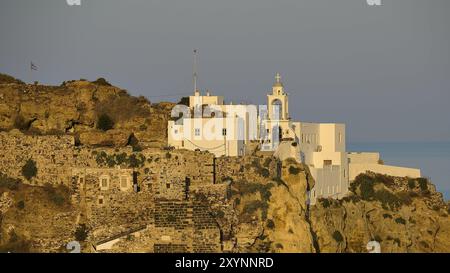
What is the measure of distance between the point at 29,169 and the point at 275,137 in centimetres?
1596

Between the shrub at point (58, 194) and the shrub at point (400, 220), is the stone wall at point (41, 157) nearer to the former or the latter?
the shrub at point (58, 194)

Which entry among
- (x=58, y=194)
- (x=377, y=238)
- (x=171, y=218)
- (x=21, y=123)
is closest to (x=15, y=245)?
(x=58, y=194)

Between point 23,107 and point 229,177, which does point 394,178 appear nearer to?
point 229,177

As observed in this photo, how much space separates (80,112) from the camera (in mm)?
96000

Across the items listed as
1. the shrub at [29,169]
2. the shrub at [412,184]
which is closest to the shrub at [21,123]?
the shrub at [29,169]

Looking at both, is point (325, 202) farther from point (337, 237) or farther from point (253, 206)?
point (253, 206)

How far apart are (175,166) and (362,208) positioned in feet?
46.1

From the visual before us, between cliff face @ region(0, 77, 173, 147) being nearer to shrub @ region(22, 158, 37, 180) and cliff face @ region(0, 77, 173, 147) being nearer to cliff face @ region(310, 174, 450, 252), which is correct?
shrub @ region(22, 158, 37, 180)

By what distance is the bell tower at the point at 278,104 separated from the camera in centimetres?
9969

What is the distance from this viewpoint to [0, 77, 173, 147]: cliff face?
94.1 metres

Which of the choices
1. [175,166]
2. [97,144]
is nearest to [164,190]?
[175,166]

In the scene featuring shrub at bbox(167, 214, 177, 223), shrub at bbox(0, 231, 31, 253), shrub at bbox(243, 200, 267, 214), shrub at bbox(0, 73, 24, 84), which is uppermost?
shrub at bbox(0, 73, 24, 84)

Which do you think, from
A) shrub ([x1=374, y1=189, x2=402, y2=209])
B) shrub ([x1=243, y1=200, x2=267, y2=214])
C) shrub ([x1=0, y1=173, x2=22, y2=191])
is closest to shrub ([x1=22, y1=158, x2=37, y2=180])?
shrub ([x1=0, y1=173, x2=22, y2=191])

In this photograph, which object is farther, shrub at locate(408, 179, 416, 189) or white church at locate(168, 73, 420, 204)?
shrub at locate(408, 179, 416, 189)
